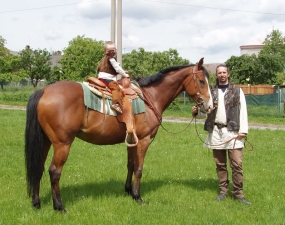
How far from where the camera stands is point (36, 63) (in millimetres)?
36188

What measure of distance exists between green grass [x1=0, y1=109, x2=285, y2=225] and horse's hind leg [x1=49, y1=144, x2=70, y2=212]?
166 millimetres

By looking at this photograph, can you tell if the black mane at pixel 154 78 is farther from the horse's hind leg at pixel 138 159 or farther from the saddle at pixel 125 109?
the horse's hind leg at pixel 138 159

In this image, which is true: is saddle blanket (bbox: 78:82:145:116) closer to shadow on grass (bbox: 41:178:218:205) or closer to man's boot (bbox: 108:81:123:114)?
man's boot (bbox: 108:81:123:114)

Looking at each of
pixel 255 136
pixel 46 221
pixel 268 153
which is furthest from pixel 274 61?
pixel 46 221

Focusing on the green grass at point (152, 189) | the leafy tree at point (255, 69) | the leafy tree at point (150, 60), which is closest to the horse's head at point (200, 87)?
the green grass at point (152, 189)

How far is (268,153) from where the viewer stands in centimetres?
1027

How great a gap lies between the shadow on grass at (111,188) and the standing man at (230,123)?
90 centimetres

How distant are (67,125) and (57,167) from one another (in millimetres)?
685

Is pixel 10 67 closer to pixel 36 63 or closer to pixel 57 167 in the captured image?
pixel 36 63

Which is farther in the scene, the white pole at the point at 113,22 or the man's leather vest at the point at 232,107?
the white pole at the point at 113,22

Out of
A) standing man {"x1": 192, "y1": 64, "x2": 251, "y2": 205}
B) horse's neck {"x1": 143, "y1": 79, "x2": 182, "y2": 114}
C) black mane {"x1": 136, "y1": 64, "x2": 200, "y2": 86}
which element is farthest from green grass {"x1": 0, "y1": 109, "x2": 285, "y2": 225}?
black mane {"x1": 136, "y1": 64, "x2": 200, "y2": 86}

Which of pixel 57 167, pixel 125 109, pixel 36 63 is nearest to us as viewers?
pixel 57 167

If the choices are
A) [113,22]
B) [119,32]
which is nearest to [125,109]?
[119,32]

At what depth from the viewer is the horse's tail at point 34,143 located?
530 cm
